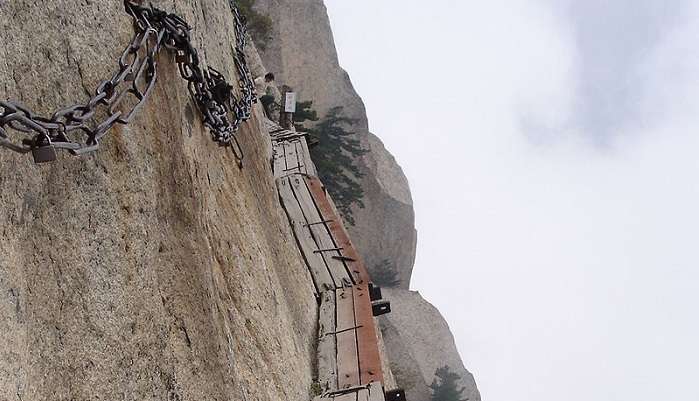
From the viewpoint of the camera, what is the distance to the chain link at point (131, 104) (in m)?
2.28

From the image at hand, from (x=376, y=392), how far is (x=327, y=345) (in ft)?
3.25

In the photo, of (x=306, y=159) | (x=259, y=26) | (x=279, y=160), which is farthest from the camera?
(x=259, y=26)

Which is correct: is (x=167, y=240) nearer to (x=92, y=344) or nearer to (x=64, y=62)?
(x=92, y=344)

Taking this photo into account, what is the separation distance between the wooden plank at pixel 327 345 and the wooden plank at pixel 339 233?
1.64ft

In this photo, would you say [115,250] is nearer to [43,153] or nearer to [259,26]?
[43,153]

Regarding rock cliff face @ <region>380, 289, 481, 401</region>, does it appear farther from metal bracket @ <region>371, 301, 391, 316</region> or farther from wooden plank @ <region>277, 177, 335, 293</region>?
wooden plank @ <region>277, 177, 335, 293</region>

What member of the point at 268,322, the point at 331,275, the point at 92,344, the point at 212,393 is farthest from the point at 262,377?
the point at 331,275

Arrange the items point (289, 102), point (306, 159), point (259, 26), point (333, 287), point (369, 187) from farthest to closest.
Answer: point (369, 187) → point (259, 26) → point (289, 102) → point (306, 159) → point (333, 287)

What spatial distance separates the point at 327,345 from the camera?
22.1ft

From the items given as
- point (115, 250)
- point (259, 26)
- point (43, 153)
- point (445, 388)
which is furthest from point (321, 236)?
point (259, 26)

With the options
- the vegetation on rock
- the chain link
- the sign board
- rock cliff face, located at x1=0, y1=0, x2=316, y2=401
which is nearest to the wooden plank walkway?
rock cliff face, located at x1=0, y1=0, x2=316, y2=401

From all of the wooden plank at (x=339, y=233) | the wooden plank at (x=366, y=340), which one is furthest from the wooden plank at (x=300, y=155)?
the wooden plank at (x=366, y=340)

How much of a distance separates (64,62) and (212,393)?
1943mm

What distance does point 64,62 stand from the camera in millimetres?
2895
